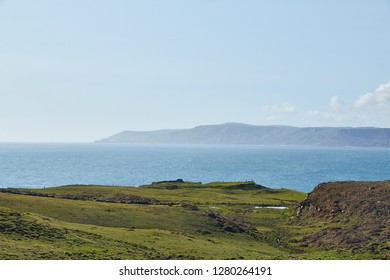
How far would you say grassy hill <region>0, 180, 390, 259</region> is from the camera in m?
46.1

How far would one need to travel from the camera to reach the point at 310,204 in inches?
3246

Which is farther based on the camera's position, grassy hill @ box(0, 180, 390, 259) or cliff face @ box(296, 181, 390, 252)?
cliff face @ box(296, 181, 390, 252)

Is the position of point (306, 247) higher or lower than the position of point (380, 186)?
lower

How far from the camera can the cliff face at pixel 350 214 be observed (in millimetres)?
57219

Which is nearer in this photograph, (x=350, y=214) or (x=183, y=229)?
(x=183, y=229)

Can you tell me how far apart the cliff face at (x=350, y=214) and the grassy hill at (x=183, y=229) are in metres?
0.15

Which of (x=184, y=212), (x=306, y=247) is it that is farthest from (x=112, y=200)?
(x=306, y=247)

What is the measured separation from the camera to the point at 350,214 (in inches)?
2803

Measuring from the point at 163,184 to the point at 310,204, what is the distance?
60.0m

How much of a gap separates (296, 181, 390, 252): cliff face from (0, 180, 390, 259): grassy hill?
15 centimetres

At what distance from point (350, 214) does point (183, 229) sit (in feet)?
81.2

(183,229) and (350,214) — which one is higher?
(350,214)
